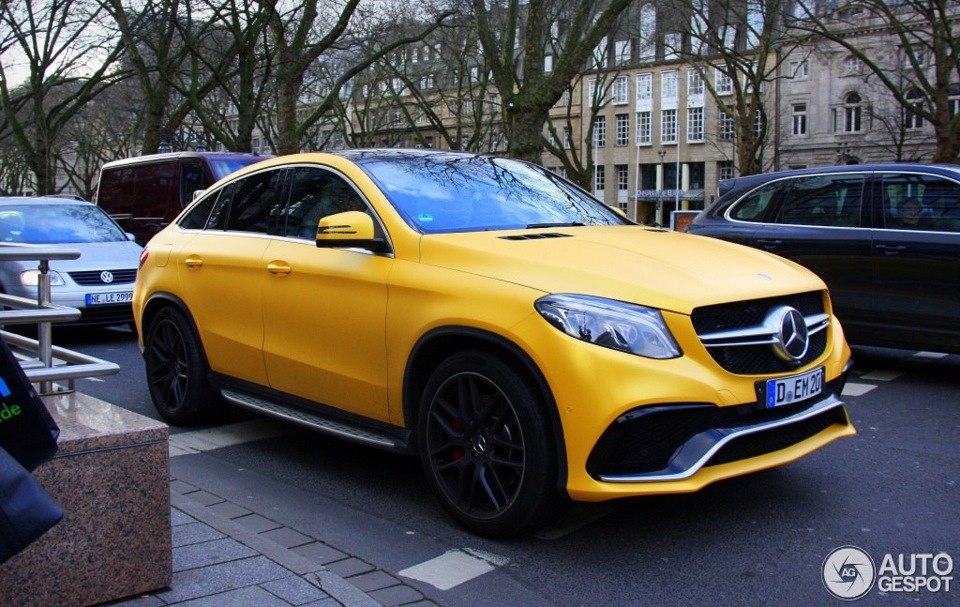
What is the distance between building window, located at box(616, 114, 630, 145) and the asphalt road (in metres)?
75.9

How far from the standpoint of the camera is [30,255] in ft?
12.1

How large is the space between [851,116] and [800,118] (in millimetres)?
3927

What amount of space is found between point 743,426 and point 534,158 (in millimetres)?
15915

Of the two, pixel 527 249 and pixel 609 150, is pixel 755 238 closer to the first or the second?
pixel 527 249

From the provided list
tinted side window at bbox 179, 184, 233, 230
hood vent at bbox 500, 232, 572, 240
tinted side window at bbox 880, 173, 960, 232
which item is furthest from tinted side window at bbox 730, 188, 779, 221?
tinted side window at bbox 179, 184, 233, 230

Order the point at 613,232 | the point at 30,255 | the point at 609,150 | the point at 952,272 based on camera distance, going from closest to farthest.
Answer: the point at 30,255 → the point at 613,232 → the point at 952,272 → the point at 609,150

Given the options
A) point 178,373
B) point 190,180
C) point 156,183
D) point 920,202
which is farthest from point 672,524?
point 156,183

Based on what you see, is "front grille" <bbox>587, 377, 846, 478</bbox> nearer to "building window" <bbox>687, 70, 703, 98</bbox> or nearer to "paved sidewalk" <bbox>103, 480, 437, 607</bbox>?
"paved sidewalk" <bbox>103, 480, 437, 607</bbox>

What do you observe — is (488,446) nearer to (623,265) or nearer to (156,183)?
(623,265)

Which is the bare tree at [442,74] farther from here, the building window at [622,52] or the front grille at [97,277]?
the front grille at [97,277]

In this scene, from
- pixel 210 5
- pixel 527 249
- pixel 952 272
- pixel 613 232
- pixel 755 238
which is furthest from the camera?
pixel 210 5

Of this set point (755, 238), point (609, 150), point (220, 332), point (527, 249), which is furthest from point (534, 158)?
point (609, 150)

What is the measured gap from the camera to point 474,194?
5184 mm

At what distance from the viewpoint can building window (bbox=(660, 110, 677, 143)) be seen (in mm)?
76875
